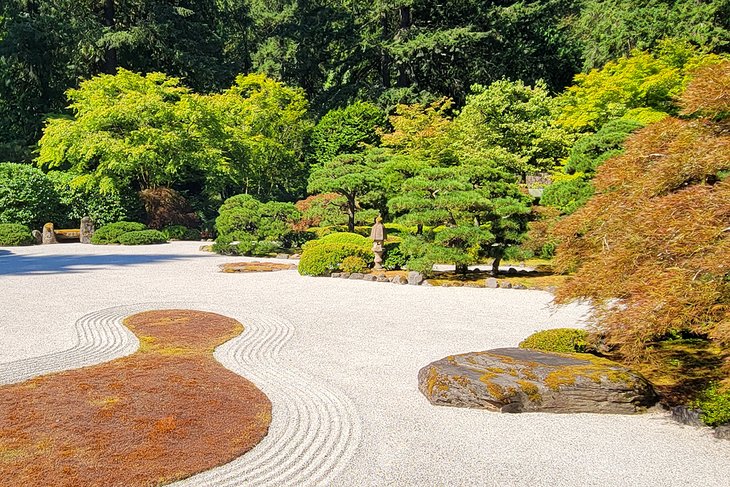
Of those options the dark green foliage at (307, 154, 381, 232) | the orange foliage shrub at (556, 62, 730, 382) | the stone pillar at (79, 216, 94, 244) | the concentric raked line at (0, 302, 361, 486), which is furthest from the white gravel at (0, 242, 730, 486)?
the stone pillar at (79, 216, 94, 244)

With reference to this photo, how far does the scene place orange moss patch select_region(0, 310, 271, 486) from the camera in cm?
400

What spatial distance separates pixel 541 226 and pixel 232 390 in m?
9.75

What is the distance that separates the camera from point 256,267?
16.8m

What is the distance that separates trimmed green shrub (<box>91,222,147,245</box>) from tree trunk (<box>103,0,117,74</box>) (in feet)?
41.0

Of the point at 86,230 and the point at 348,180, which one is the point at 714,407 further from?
the point at 86,230

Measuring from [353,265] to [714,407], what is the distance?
1094 centimetres

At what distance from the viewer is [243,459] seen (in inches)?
171

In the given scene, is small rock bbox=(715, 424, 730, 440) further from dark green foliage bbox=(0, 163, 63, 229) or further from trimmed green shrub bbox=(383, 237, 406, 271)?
dark green foliage bbox=(0, 163, 63, 229)

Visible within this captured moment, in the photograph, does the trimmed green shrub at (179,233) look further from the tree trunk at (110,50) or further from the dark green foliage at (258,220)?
the tree trunk at (110,50)

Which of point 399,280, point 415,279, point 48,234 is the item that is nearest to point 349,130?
point 48,234

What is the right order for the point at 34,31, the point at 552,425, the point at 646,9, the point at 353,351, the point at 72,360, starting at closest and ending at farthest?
the point at 552,425
the point at 72,360
the point at 353,351
the point at 646,9
the point at 34,31

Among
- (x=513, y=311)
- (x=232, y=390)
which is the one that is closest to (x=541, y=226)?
(x=513, y=311)

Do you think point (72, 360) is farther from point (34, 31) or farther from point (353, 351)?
point (34, 31)

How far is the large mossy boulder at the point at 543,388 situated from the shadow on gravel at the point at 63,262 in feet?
42.9
